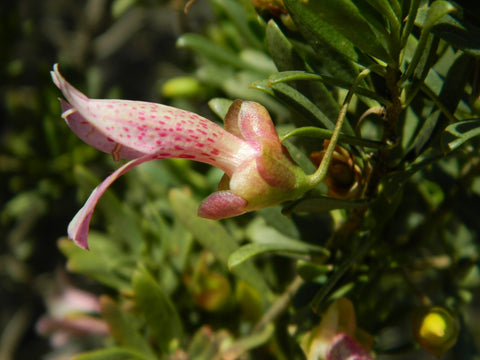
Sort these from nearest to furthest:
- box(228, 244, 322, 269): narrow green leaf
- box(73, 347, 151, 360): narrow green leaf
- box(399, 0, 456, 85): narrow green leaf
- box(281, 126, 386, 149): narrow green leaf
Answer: box(399, 0, 456, 85): narrow green leaf → box(281, 126, 386, 149): narrow green leaf → box(228, 244, 322, 269): narrow green leaf → box(73, 347, 151, 360): narrow green leaf

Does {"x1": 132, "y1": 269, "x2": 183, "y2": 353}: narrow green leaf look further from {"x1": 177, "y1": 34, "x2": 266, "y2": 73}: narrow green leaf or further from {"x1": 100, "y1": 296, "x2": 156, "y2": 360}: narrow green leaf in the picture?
{"x1": 177, "y1": 34, "x2": 266, "y2": 73}: narrow green leaf

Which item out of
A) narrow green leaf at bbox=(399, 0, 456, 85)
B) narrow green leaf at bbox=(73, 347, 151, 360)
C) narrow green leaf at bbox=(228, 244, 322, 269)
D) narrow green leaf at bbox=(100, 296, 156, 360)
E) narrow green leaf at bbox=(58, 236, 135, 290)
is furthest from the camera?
narrow green leaf at bbox=(58, 236, 135, 290)

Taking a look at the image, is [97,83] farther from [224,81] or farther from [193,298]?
[193,298]

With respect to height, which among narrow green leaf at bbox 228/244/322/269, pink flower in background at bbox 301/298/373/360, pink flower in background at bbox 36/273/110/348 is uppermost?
narrow green leaf at bbox 228/244/322/269

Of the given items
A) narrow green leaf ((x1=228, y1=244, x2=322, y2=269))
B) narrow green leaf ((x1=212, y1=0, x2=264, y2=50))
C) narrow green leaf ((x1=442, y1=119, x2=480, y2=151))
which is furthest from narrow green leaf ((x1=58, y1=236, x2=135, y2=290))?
narrow green leaf ((x1=442, y1=119, x2=480, y2=151))

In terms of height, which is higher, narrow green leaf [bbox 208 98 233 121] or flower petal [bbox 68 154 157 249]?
narrow green leaf [bbox 208 98 233 121]

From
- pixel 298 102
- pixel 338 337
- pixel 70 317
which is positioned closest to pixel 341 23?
pixel 298 102

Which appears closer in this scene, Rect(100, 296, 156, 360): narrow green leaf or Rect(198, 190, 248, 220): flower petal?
Rect(198, 190, 248, 220): flower petal

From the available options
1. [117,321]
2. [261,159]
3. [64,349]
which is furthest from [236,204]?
[64,349]
